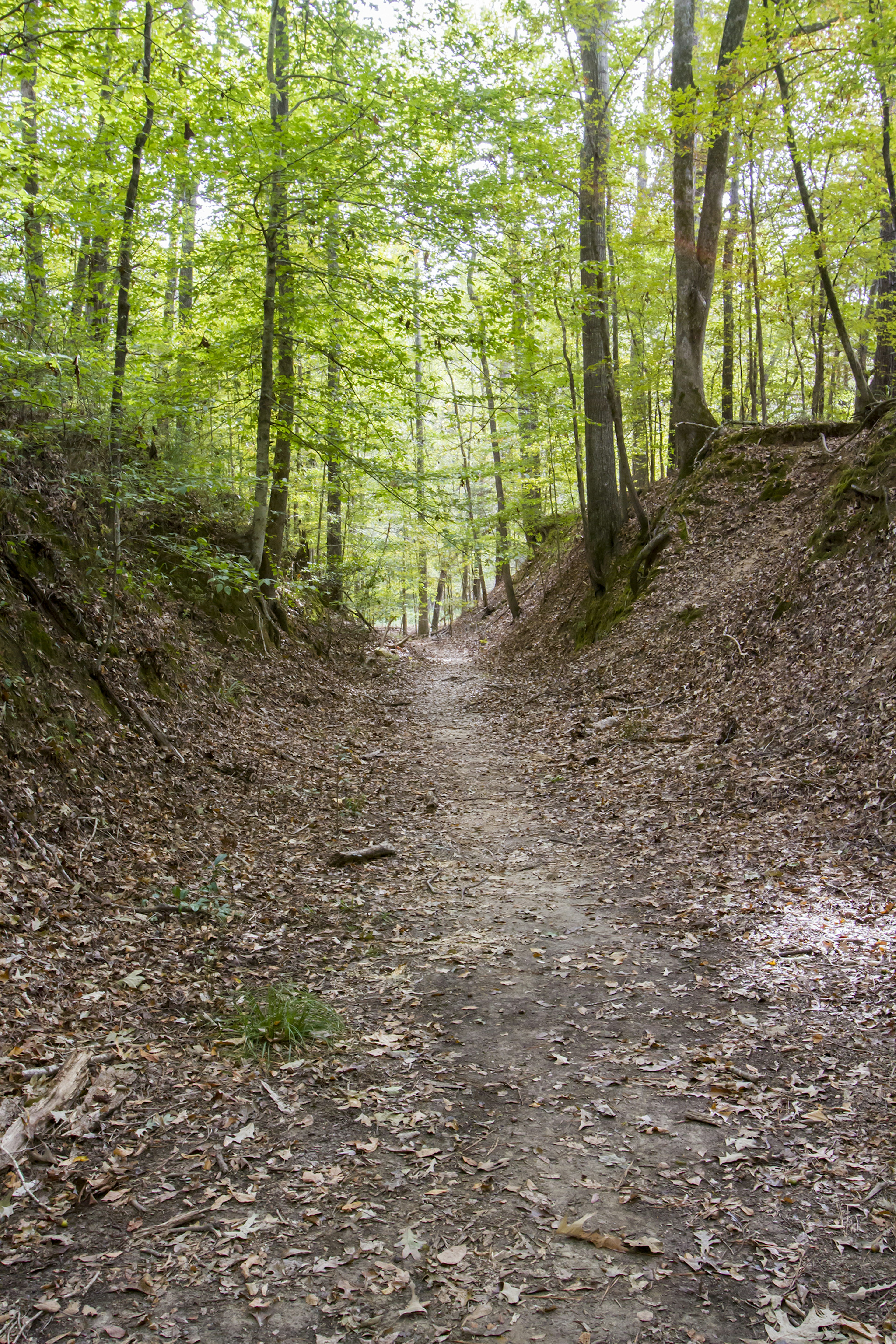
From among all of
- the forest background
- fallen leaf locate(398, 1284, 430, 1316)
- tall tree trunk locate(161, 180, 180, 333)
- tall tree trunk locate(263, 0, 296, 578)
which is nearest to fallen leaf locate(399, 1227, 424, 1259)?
fallen leaf locate(398, 1284, 430, 1316)

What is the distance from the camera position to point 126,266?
283 inches

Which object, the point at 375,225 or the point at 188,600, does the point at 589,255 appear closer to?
the point at 375,225

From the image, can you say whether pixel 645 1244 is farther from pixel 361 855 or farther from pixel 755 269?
pixel 755 269

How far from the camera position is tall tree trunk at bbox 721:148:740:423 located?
53.2ft

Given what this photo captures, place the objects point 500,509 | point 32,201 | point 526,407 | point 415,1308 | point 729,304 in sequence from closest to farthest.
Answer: point 415,1308, point 32,201, point 729,304, point 526,407, point 500,509

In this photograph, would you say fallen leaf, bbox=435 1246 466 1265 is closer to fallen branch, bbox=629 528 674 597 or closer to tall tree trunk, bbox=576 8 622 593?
fallen branch, bbox=629 528 674 597

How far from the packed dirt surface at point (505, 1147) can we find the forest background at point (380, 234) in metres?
4.69

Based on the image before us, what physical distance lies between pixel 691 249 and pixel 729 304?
446 cm

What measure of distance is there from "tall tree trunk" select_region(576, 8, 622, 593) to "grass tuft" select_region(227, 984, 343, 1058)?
1153cm

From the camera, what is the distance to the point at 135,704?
7.33 metres

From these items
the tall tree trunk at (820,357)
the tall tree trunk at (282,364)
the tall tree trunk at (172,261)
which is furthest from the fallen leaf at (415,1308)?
the tall tree trunk at (820,357)

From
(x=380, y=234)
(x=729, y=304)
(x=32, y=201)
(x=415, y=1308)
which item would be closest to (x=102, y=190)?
(x=32, y=201)

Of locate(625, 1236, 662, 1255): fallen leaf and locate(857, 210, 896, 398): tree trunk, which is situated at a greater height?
locate(857, 210, 896, 398): tree trunk

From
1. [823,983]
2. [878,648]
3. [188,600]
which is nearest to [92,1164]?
[823,983]
